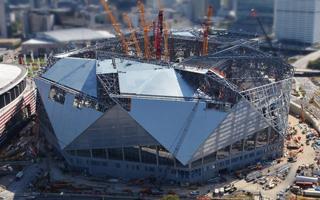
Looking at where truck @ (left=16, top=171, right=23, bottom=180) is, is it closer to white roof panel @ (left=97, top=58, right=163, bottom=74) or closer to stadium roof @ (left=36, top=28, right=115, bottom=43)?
white roof panel @ (left=97, top=58, right=163, bottom=74)

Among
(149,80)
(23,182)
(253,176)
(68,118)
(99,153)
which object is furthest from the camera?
(68,118)

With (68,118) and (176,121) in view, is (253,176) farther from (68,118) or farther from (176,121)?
(68,118)

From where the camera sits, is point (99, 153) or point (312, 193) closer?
point (312, 193)

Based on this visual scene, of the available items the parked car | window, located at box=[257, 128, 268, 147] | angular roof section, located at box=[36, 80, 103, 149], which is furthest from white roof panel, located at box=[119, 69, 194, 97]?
the parked car

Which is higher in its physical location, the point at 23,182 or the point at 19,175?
the point at 19,175

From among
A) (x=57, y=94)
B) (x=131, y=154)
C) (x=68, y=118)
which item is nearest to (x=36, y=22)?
(x=57, y=94)

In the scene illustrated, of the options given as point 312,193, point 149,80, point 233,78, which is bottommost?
point 312,193
